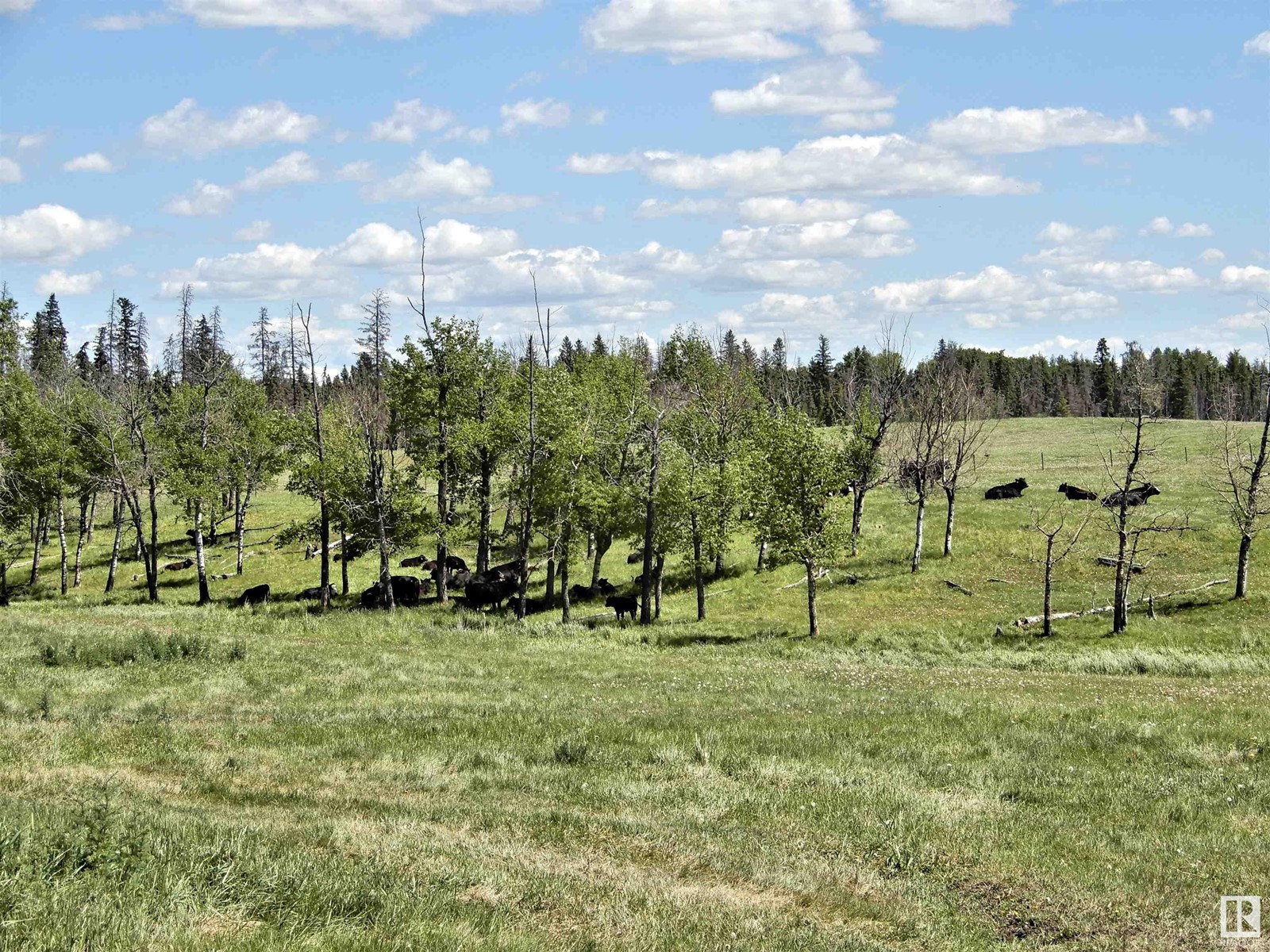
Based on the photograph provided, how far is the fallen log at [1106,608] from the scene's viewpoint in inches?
1764

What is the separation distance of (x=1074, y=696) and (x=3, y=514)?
191 ft

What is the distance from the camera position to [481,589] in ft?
174

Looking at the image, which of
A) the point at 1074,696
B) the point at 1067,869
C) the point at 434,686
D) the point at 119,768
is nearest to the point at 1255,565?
the point at 1074,696

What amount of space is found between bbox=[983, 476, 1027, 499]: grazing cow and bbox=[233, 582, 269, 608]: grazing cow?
47.7m

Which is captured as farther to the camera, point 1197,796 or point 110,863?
point 1197,796

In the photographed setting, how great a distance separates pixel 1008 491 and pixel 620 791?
61.4 meters

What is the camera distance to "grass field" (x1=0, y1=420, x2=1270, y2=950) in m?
10.1

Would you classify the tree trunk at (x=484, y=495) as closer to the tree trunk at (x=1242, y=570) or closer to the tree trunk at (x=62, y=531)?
the tree trunk at (x=62, y=531)

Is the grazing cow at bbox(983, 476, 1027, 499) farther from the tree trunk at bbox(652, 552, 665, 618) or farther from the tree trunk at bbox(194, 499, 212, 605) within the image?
the tree trunk at bbox(194, 499, 212, 605)

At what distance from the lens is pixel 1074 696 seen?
28094 mm

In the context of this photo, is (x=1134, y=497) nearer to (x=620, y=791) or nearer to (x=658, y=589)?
(x=658, y=589)

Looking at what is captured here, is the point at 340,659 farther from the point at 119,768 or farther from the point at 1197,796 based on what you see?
the point at 1197,796

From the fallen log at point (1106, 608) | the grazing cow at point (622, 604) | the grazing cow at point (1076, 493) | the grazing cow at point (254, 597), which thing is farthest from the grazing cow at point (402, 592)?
the grazing cow at point (1076, 493)

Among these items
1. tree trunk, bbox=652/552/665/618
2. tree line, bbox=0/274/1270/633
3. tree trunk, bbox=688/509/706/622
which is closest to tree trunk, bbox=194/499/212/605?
tree line, bbox=0/274/1270/633
